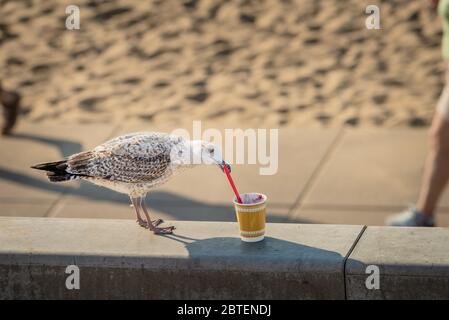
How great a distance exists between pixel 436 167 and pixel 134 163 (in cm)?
205

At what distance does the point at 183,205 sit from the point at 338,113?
223 cm

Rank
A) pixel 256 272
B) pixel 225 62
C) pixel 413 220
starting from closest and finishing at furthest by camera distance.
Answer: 1. pixel 256 272
2. pixel 413 220
3. pixel 225 62

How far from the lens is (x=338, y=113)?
8539mm

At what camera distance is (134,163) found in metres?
4.93

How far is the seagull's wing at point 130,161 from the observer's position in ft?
16.2

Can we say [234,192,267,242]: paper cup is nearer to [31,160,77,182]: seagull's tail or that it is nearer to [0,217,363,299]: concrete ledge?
[0,217,363,299]: concrete ledge

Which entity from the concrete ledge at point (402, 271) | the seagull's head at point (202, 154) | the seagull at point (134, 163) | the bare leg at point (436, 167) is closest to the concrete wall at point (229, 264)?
the concrete ledge at point (402, 271)

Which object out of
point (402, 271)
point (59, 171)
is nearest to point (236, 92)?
point (59, 171)

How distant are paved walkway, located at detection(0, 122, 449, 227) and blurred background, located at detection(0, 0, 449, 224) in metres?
0.02

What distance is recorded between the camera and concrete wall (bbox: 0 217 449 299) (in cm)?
448

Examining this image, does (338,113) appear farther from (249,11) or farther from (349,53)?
(249,11)

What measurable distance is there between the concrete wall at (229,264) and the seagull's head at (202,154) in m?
0.41

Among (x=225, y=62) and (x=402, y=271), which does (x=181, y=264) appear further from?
(x=225, y=62)
